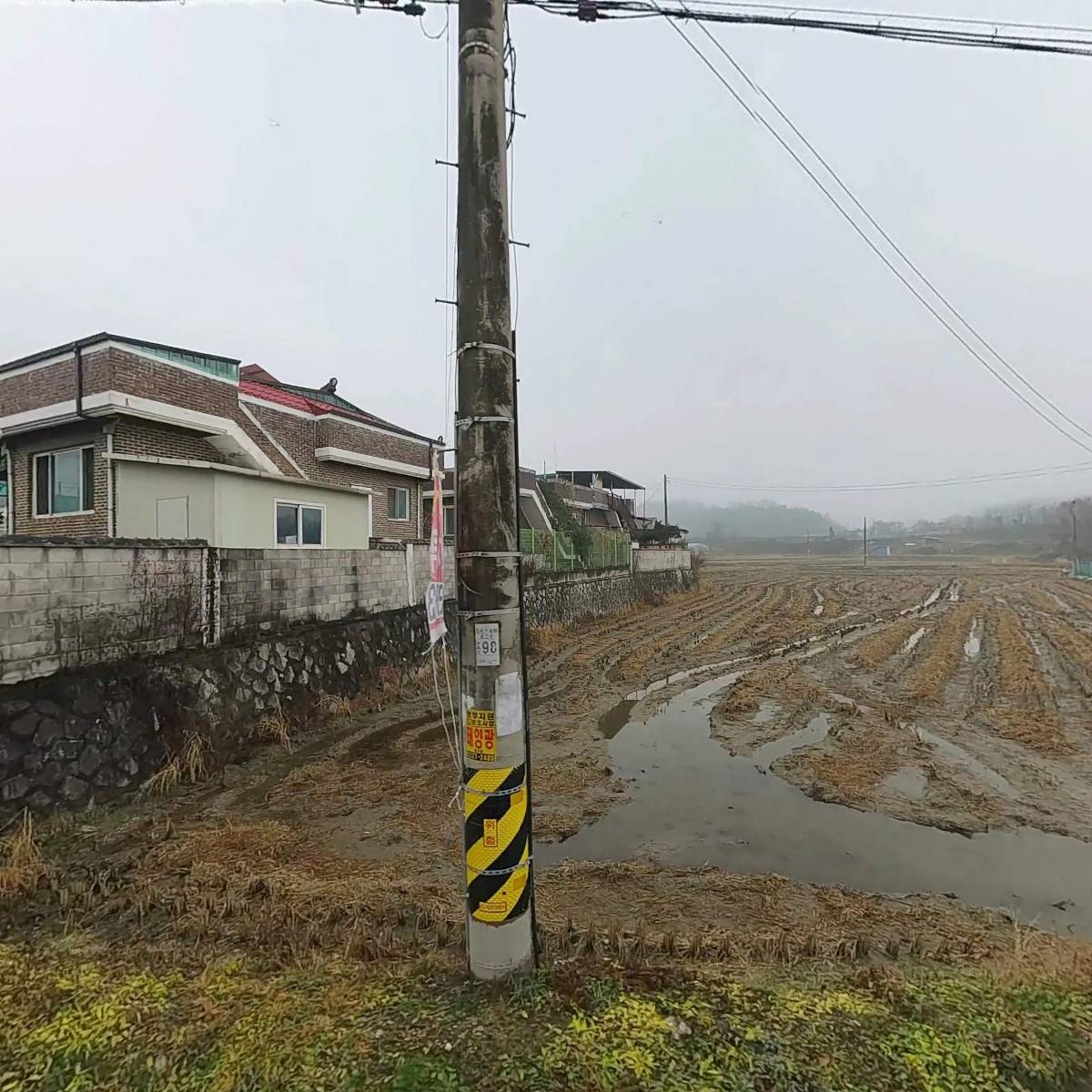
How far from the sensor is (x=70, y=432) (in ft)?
36.1

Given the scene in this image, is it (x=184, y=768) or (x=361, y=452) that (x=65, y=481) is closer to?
(x=361, y=452)

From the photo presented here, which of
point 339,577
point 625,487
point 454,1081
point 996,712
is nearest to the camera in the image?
point 454,1081

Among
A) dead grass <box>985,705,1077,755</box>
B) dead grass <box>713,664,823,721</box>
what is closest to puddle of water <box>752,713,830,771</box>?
dead grass <box>713,664,823,721</box>

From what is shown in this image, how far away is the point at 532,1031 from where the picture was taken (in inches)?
97.4

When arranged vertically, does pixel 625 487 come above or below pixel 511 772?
above

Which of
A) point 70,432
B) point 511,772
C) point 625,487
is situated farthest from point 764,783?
point 625,487

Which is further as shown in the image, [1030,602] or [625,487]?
[625,487]

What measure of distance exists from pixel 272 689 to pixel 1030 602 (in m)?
28.4

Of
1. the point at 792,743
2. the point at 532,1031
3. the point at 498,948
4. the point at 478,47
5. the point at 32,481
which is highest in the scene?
the point at 478,47

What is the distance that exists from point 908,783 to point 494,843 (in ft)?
18.3

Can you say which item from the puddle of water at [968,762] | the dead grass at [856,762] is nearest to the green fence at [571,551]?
the dead grass at [856,762]

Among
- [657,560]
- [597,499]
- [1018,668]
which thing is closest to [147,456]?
[1018,668]

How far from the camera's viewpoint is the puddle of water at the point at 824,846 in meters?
4.46

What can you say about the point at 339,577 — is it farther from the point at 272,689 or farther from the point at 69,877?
the point at 69,877
